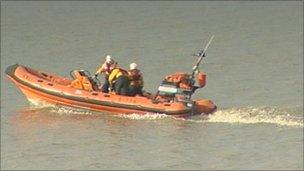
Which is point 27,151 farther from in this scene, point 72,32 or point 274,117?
point 72,32

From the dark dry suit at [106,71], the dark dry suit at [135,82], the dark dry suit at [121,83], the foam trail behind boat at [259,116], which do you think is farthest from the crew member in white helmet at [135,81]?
the foam trail behind boat at [259,116]

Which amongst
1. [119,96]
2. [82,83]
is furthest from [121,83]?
[82,83]

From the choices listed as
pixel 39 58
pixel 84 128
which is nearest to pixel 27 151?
pixel 84 128

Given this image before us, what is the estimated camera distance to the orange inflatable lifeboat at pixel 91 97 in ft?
60.3

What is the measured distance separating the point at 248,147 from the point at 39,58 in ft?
35.8

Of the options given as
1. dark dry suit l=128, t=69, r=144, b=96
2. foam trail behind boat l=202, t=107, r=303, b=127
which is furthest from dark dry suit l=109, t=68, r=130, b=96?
foam trail behind boat l=202, t=107, r=303, b=127

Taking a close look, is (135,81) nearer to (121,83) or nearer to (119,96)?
(121,83)

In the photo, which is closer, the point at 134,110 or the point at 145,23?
the point at 134,110

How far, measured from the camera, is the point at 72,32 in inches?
1240

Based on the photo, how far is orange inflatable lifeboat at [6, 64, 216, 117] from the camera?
18.4 metres

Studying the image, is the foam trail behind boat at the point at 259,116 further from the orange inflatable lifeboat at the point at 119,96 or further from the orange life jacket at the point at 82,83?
the orange life jacket at the point at 82,83

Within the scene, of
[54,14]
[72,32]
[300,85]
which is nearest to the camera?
[300,85]

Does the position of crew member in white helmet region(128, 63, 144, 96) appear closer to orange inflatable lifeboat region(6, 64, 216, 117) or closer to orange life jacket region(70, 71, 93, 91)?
orange inflatable lifeboat region(6, 64, 216, 117)

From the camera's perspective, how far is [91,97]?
747 inches
